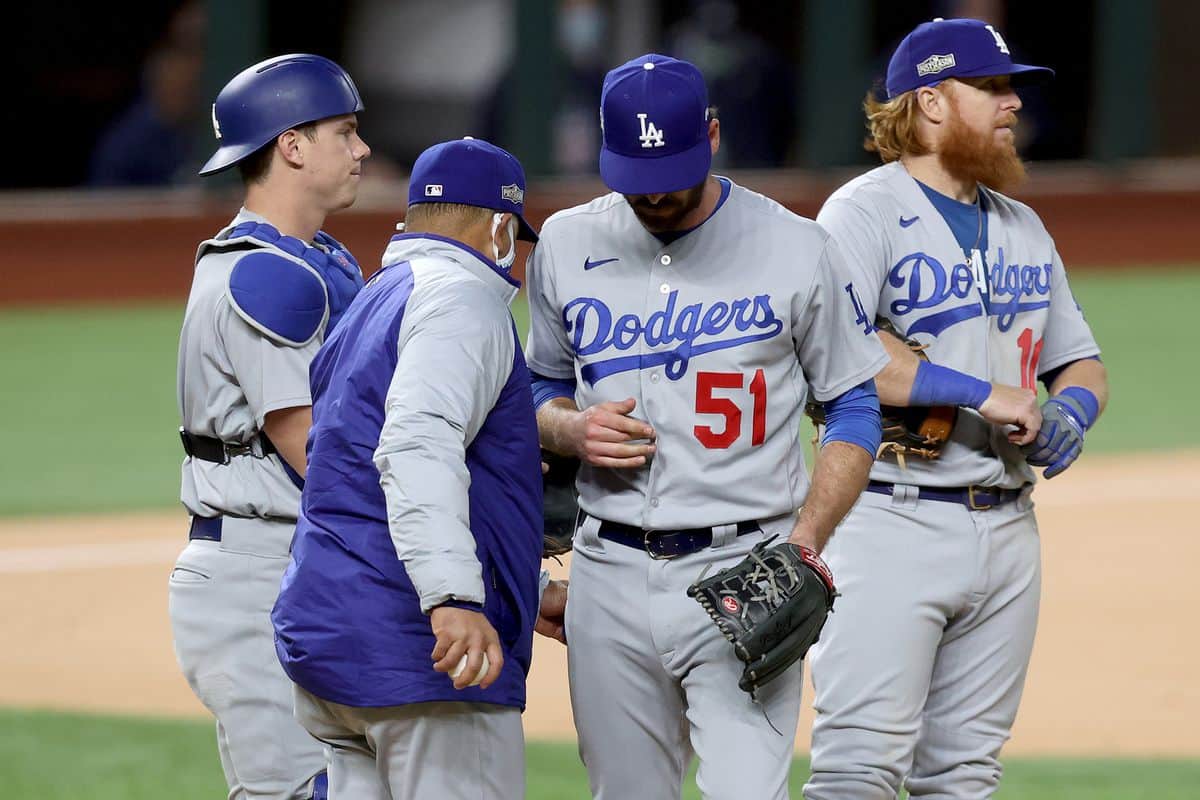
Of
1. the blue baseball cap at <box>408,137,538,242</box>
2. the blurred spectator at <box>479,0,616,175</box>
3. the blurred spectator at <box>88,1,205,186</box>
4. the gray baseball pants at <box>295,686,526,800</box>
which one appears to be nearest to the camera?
the gray baseball pants at <box>295,686,526,800</box>

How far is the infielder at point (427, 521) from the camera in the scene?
2867 mm

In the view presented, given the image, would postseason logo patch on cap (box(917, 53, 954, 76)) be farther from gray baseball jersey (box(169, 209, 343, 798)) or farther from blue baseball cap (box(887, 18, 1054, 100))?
gray baseball jersey (box(169, 209, 343, 798))

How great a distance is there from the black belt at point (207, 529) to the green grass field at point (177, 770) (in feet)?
5.71

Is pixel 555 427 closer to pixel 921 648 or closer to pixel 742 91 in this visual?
pixel 921 648

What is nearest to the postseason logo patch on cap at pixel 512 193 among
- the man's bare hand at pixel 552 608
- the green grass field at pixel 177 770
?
the man's bare hand at pixel 552 608

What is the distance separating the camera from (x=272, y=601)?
3.61 meters

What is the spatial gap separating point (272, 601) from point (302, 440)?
1.17ft

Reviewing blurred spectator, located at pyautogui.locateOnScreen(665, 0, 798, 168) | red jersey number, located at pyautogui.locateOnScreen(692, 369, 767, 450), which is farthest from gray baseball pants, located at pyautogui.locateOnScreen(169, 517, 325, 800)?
blurred spectator, located at pyautogui.locateOnScreen(665, 0, 798, 168)

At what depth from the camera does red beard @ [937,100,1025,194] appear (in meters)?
4.02

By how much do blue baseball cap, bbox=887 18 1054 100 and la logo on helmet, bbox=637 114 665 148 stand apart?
3.41ft

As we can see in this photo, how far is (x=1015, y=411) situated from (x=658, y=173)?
1062 mm

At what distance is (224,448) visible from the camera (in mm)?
3633

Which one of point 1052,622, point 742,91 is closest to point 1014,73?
point 1052,622

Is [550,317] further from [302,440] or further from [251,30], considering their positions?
[251,30]
